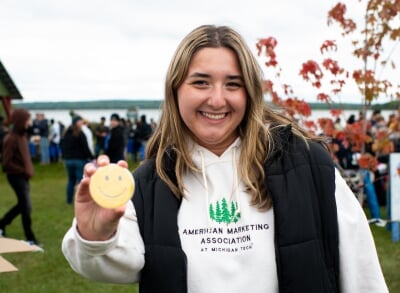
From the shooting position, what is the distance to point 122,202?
167 cm

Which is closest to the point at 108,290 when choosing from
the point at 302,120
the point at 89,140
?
the point at 302,120

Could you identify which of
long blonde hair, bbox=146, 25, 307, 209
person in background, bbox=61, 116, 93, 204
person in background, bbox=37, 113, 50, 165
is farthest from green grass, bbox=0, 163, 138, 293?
person in background, bbox=37, 113, 50, 165

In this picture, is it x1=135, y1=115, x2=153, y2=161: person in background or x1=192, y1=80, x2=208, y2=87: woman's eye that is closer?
x1=192, y1=80, x2=208, y2=87: woman's eye

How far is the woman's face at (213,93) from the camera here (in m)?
2.00

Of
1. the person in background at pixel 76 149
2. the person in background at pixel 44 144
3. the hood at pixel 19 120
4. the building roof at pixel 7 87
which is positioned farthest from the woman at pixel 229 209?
the building roof at pixel 7 87

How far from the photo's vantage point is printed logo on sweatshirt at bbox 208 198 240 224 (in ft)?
6.64

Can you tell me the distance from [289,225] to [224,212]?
0.24 m

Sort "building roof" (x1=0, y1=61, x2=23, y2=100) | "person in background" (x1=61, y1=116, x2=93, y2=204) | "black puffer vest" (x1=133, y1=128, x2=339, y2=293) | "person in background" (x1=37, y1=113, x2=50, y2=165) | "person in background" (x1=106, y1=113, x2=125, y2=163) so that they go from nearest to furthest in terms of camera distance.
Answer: "black puffer vest" (x1=133, y1=128, x2=339, y2=293), "person in background" (x1=61, y1=116, x2=93, y2=204), "person in background" (x1=106, y1=113, x2=125, y2=163), "person in background" (x1=37, y1=113, x2=50, y2=165), "building roof" (x1=0, y1=61, x2=23, y2=100)

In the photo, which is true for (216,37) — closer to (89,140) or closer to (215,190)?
(215,190)

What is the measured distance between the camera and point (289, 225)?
1.92 m

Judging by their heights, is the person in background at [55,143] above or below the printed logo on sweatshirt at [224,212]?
below

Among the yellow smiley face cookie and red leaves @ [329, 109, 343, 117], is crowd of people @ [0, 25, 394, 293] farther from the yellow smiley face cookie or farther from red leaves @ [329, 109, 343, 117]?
red leaves @ [329, 109, 343, 117]

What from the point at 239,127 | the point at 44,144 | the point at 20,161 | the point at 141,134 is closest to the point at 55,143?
the point at 44,144

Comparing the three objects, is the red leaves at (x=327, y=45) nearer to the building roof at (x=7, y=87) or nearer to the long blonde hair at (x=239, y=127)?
the long blonde hair at (x=239, y=127)
